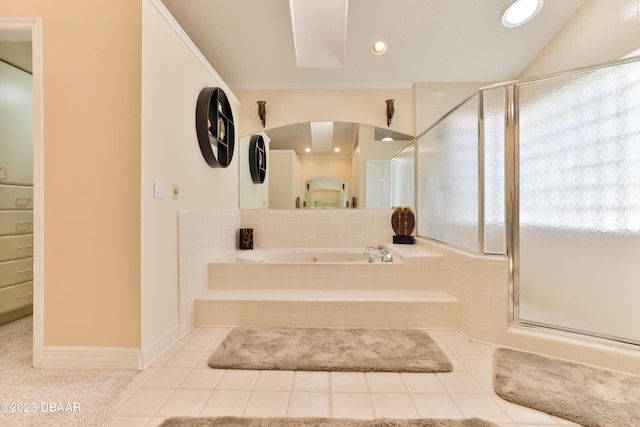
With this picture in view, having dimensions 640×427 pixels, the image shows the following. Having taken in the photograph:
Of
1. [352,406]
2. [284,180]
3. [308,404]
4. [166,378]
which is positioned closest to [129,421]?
[166,378]

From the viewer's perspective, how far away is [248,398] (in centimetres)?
121

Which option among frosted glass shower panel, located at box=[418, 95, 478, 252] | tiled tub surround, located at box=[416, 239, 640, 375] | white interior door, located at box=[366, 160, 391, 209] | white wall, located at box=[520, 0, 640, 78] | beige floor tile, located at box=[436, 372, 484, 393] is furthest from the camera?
white interior door, located at box=[366, 160, 391, 209]

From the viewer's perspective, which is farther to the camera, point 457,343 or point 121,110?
point 457,343

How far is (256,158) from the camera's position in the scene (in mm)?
3160

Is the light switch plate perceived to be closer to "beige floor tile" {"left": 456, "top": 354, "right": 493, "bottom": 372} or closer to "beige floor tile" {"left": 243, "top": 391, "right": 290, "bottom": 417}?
"beige floor tile" {"left": 243, "top": 391, "right": 290, "bottom": 417}

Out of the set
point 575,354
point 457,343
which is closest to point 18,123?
point 457,343

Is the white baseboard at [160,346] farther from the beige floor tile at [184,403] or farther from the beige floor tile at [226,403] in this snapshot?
the beige floor tile at [226,403]

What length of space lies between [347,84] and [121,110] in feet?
7.35

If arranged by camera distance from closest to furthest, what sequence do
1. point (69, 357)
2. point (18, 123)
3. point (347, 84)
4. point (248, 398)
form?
point (248, 398) → point (69, 357) → point (18, 123) → point (347, 84)

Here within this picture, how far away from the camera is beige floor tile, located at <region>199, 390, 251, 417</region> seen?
43.8 inches

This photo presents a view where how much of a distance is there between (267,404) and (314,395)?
21 cm

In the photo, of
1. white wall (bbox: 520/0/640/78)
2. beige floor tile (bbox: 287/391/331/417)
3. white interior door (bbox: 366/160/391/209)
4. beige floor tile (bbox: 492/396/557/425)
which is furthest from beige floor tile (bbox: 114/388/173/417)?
white wall (bbox: 520/0/640/78)

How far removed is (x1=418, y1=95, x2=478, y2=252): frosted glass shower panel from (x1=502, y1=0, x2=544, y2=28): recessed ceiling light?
0.93 meters

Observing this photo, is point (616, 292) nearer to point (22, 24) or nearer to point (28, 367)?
point (28, 367)
